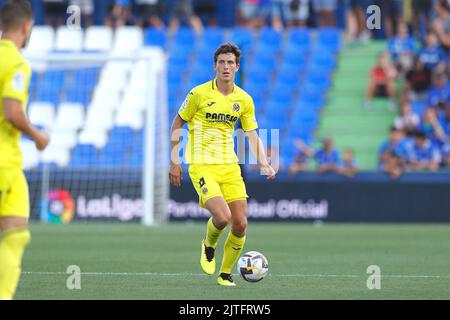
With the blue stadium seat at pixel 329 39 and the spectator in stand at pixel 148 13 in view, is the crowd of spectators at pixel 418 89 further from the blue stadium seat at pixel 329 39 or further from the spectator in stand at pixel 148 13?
the spectator in stand at pixel 148 13

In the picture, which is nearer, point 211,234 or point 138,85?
point 211,234

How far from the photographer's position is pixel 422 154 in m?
25.6

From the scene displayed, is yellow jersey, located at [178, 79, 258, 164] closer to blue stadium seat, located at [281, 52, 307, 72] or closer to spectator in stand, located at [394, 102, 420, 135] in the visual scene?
spectator in stand, located at [394, 102, 420, 135]

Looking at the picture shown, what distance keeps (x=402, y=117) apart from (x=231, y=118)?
51.8 feet

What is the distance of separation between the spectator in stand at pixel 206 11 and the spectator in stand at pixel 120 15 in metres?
1.99

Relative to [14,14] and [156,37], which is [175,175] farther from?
[156,37]

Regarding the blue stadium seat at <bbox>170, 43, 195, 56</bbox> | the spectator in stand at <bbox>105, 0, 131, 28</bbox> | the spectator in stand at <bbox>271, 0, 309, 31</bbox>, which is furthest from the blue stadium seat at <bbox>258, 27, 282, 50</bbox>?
the spectator in stand at <bbox>105, 0, 131, 28</bbox>

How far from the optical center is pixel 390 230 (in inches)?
853

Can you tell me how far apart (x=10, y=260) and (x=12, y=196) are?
484 millimetres

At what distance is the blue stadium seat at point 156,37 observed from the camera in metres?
30.8

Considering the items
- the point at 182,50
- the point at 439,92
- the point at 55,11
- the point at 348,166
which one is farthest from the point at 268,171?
the point at 55,11

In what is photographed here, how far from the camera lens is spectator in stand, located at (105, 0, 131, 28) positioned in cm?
3098
